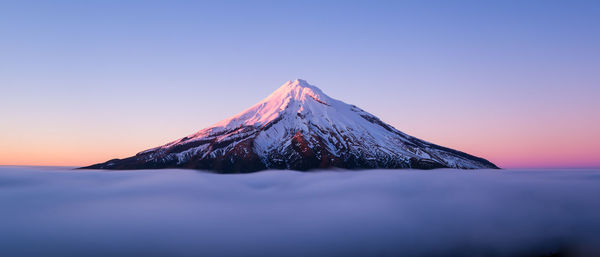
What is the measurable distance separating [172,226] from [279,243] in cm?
5287

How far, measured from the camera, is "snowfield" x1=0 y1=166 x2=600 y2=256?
12462 cm

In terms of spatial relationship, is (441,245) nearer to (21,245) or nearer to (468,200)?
(468,200)

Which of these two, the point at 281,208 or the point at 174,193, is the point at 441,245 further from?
the point at 174,193

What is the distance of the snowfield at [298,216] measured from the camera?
409ft

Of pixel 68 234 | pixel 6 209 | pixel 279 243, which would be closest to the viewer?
pixel 6 209

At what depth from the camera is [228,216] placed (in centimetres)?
16112

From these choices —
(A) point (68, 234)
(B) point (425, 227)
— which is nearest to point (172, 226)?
(A) point (68, 234)

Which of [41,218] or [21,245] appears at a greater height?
[41,218]

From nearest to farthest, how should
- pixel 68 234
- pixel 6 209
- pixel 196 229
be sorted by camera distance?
pixel 6 209, pixel 68 234, pixel 196 229

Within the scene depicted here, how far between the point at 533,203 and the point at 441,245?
209 feet

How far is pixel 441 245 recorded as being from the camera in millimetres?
128125

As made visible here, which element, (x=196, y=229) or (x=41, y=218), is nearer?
(x=41, y=218)

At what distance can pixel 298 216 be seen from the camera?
167 metres

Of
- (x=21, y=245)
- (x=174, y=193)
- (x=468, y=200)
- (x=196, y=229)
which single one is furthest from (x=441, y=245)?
(x=21, y=245)
